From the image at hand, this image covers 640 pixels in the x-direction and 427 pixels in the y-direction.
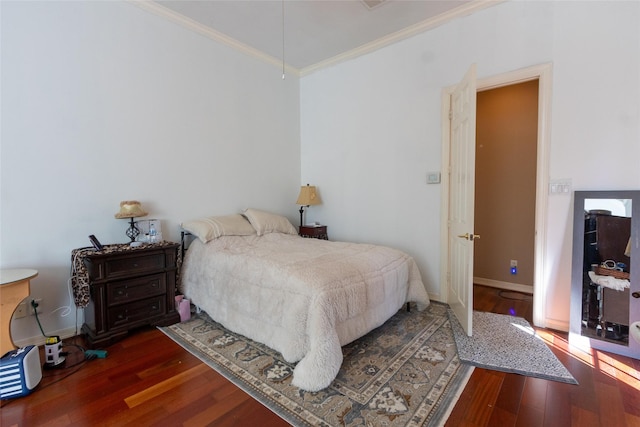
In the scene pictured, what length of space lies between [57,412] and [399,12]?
3.98m

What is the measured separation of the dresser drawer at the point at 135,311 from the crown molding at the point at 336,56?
2.68 m

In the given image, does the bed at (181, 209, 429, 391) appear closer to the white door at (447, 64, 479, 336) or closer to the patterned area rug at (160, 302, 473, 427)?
the patterned area rug at (160, 302, 473, 427)

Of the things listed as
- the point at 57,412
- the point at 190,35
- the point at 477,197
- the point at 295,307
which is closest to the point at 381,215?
the point at 477,197

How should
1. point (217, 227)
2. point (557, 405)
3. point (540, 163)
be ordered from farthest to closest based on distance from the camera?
point (217, 227) < point (540, 163) < point (557, 405)

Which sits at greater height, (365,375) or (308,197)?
(308,197)

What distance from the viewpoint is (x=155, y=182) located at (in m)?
2.94

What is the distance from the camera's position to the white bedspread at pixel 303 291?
179cm

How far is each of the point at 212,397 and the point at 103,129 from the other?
2.38m

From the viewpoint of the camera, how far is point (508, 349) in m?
2.18

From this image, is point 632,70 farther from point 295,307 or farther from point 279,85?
point 279,85

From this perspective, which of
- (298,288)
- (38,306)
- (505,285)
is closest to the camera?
(298,288)

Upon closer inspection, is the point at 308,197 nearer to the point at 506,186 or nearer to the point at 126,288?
the point at 126,288

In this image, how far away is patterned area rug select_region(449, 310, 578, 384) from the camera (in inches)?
75.7

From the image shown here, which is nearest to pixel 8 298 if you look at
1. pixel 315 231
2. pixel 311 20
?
pixel 315 231
